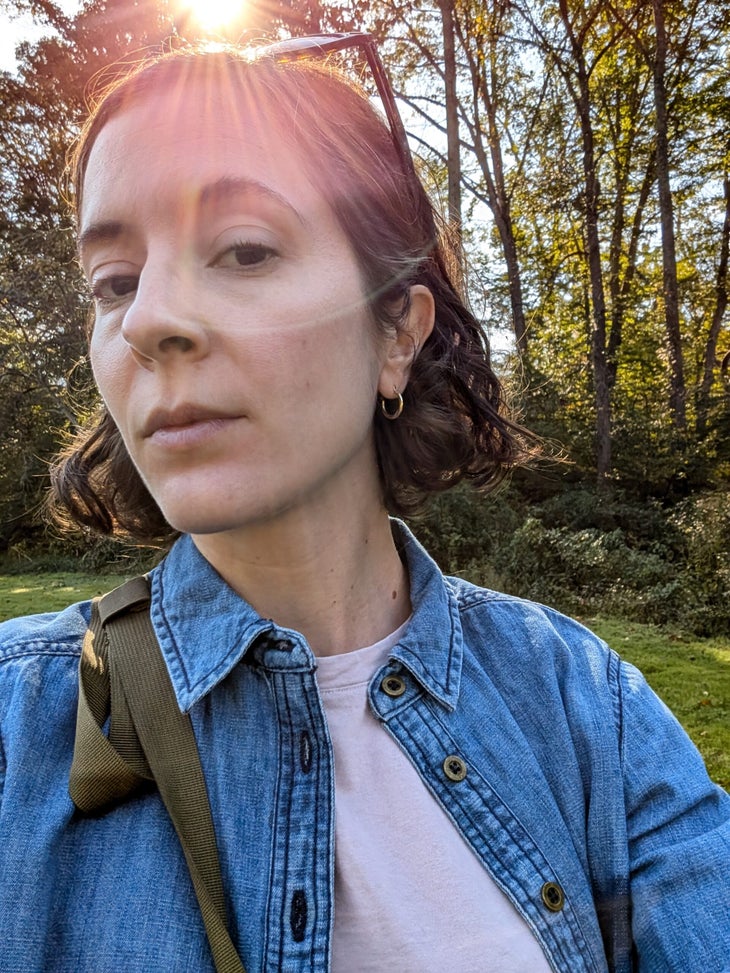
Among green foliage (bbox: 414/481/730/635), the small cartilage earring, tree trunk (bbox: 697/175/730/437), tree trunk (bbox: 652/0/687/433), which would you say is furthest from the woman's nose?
tree trunk (bbox: 697/175/730/437)

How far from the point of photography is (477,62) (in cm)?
1736

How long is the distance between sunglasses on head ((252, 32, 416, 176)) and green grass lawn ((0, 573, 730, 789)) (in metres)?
4.57

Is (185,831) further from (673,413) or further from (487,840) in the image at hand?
(673,413)

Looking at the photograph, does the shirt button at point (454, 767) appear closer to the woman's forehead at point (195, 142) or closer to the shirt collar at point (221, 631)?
the shirt collar at point (221, 631)

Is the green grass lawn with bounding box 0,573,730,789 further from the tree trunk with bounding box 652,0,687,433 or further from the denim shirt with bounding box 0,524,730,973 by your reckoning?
the tree trunk with bounding box 652,0,687,433

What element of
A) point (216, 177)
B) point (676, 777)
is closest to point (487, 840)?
point (676, 777)

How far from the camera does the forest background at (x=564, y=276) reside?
38.5 ft

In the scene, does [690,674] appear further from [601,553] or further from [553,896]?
[553,896]

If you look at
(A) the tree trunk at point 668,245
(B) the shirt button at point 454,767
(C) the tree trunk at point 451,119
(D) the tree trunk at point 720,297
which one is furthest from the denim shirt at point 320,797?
(D) the tree trunk at point 720,297

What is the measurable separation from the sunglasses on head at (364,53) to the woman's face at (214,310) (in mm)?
347

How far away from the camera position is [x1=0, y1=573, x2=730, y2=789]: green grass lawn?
5531 mm

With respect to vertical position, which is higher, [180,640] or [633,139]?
[633,139]

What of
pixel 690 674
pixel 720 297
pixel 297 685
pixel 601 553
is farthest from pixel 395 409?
pixel 720 297

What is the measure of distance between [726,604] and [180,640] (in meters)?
10.2
